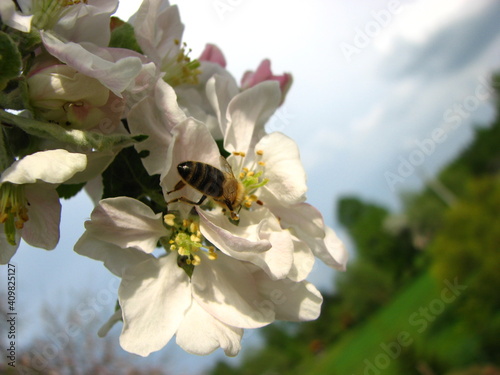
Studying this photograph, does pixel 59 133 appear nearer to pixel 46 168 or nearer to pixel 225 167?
pixel 46 168

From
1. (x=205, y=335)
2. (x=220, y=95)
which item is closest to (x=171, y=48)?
(x=220, y=95)

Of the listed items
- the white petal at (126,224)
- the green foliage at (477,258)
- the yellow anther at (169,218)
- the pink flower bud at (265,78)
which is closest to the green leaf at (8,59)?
the white petal at (126,224)

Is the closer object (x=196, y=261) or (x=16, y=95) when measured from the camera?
(x=16, y=95)

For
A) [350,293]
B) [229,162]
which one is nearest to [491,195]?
[350,293]

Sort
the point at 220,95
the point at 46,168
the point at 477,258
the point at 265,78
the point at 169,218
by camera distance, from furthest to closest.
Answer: the point at 477,258 < the point at 265,78 < the point at 220,95 < the point at 169,218 < the point at 46,168

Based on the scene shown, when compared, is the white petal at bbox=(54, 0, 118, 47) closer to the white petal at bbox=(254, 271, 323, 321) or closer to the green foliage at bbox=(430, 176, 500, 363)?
the white petal at bbox=(254, 271, 323, 321)

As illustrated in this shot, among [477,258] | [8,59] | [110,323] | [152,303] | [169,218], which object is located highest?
[477,258]

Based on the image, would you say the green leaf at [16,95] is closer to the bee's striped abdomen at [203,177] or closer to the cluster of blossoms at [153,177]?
the cluster of blossoms at [153,177]
